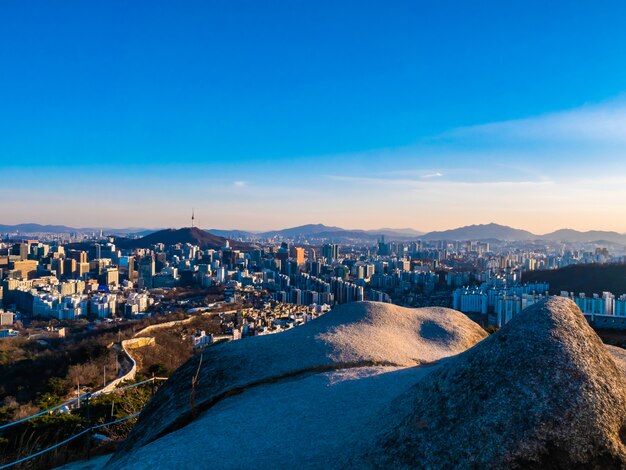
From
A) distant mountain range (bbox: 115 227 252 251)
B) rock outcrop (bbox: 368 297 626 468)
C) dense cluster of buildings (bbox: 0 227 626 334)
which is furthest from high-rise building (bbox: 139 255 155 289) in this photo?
rock outcrop (bbox: 368 297 626 468)

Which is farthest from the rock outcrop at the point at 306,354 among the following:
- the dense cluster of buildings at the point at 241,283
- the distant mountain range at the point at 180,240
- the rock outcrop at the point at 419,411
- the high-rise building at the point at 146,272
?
the distant mountain range at the point at 180,240

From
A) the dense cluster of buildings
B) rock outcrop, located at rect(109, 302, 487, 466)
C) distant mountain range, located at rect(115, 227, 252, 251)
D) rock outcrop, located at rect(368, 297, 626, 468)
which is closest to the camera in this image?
rock outcrop, located at rect(368, 297, 626, 468)

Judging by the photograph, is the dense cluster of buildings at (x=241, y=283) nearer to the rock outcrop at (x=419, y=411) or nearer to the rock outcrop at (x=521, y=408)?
the rock outcrop at (x=419, y=411)

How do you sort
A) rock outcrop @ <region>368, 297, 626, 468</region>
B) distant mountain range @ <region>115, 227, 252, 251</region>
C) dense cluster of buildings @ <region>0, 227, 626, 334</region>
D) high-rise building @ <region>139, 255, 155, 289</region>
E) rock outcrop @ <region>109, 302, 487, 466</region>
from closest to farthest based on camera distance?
rock outcrop @ <region>368, 297, 626, 468</region>
rock outcrop @ <region>109, 302, 487, 466</region>
dense cluster of buildings @ <region>0, 227, 626, 334</region>
high-rise building @ <region>139, 255, 155, 289</region>
distant mountain range @ <region>115, 227, 252, 251</region>

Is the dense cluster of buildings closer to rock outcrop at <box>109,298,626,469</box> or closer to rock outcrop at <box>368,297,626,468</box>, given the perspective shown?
rock outcrop at <box>109,298,626,469</box>

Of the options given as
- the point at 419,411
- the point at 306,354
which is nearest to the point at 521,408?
the point at 419,411
